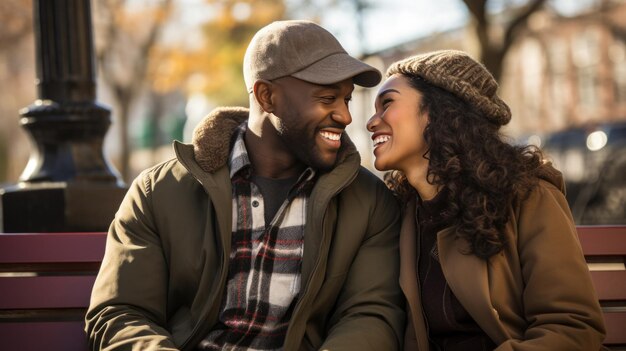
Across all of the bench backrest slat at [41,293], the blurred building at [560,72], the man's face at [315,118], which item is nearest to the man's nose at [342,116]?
the man's face at [315,118]

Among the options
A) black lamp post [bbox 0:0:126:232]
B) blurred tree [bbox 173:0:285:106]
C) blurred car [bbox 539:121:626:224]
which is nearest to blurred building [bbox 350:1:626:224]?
blurred car [bbox 539:121:626:224]

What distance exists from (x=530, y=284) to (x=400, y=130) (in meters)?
0.88

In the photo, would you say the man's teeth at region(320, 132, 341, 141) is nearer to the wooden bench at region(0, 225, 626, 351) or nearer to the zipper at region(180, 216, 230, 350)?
the zipper at region(180, 216, 230, 350)

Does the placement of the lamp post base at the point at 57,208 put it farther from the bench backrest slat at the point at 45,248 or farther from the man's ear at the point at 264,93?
the man's ear at the point at 264,93

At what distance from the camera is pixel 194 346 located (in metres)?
4.13

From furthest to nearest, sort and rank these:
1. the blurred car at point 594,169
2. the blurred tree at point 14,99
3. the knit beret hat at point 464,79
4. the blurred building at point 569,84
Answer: the blurred tree at point 14,99 < the blurred building at point 569,84 < the blurred car at point 594,169 < the knit beret hat at point 464,79

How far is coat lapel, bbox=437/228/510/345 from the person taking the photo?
3826 mm

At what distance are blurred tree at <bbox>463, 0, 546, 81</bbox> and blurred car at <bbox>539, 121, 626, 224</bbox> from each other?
1577 millimetres

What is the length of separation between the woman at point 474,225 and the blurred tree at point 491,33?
9.36 m

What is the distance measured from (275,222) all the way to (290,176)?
314mm

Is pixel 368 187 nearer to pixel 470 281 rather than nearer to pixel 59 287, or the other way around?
pixel 470 281

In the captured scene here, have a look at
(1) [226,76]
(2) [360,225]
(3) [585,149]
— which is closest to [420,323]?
(2) [360,225]

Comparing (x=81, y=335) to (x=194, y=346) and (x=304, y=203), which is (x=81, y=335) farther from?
(x=304, y=203)

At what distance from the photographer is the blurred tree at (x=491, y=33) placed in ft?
43.9
